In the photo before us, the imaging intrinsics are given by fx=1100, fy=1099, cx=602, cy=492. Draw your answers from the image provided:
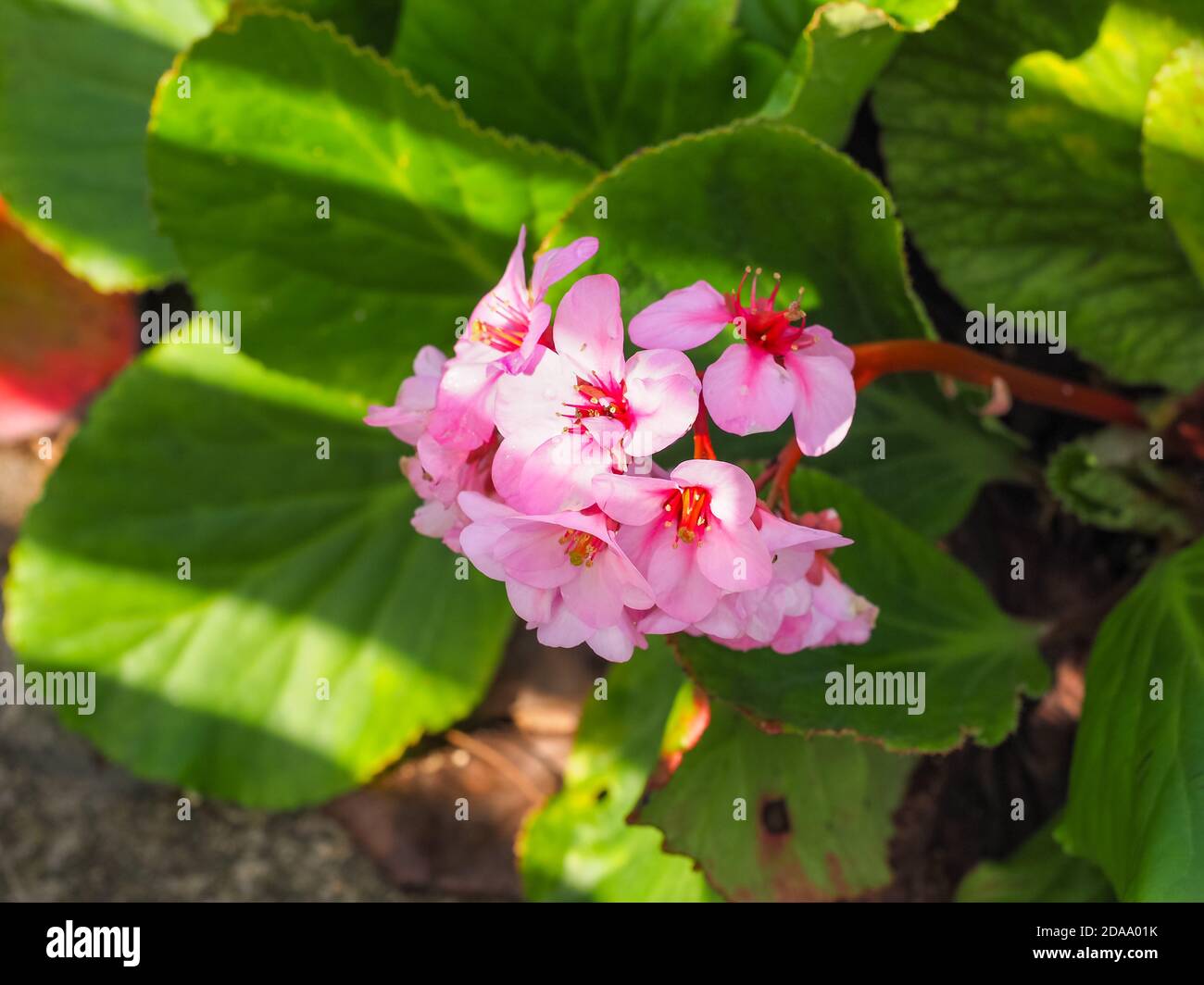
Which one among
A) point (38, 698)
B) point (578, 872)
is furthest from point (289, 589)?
point (578, 872)

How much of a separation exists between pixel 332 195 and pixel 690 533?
74 cm

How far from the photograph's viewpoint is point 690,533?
75 centimetres

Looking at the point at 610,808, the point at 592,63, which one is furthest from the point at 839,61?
the point at 610,808

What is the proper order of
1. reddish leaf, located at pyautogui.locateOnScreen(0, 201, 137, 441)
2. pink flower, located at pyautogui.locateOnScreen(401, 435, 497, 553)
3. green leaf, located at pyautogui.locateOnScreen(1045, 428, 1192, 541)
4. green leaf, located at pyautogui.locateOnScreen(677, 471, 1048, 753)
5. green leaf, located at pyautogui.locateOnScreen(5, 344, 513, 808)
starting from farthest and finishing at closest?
reddish leaf, located at pyautogui.locateOnScreen(0, 201, 137, 441), green leaf, located at pyautogui.locateOnScreen(5, 344, 513, 808), green leaf, located at pyautogui.locateOnScreen(1045, 428, 1192, 541), green leaf, located at pyautogui.locateOnScreen(677, 471, 1048, 753), pink flower, located at pyautogui.locateOnScreen(401, 435, 497, 553)

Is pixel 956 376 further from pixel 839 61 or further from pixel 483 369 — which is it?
pixel 483 369

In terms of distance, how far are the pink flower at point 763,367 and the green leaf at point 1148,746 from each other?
510mm

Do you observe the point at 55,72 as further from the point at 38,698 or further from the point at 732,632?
the point at 732,632

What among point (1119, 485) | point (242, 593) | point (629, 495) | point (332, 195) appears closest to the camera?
point (629, 495)

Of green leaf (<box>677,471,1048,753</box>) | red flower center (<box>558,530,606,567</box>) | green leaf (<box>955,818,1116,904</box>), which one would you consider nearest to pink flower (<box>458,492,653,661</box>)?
red flower center (<box>558,530,606,567</box>)

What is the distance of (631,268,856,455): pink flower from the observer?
29.4 inches

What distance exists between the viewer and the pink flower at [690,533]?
2.35 ft

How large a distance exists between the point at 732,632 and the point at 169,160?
2.84ft

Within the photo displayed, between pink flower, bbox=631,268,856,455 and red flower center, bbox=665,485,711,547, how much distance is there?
5 centimetres

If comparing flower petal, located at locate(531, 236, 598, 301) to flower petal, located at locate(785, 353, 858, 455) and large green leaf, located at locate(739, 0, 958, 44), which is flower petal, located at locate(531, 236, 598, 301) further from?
large green leaf, located at locate(739, 0, 958, 44)
